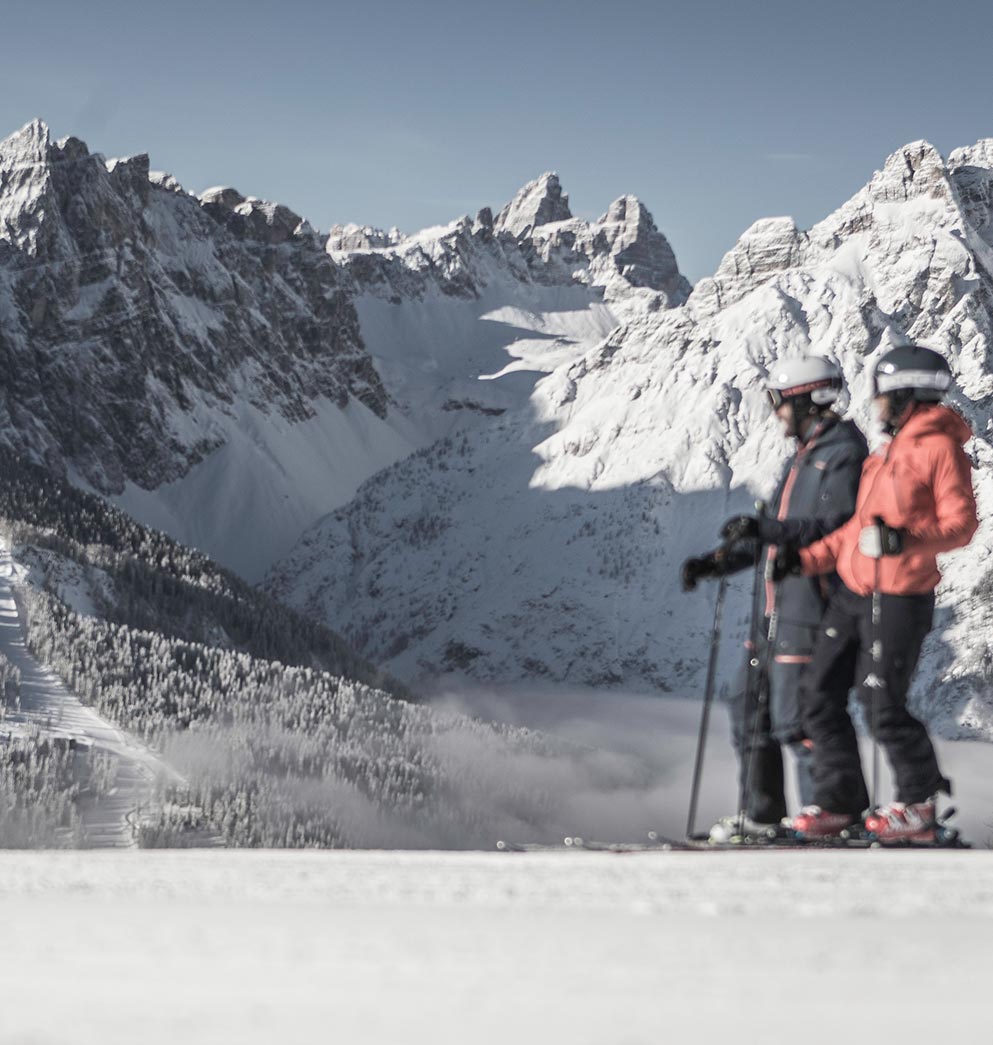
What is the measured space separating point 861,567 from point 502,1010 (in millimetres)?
6522

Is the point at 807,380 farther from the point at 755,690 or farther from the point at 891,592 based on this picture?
the point at 755,690

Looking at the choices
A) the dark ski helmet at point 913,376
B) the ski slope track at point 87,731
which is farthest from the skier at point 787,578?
the ski slope track at point 87,731

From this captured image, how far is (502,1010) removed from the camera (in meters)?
3.85

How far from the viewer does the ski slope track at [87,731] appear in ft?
399

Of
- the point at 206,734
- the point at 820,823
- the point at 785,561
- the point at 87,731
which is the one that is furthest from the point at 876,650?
the point at 206,734

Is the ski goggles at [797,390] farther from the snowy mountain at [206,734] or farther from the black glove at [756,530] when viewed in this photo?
the snowy mountain at [206,734]

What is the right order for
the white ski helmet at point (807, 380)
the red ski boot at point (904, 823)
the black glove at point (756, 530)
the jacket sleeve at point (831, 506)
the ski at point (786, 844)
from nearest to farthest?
the ski at point (786, 844)
the red ski boot at point (904, 823)
the black glove at point (756, 530)
the jacket sleeve at point (831, 506)
the white ski helmet at point (807, 380)

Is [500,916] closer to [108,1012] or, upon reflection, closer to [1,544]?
[108,1012]

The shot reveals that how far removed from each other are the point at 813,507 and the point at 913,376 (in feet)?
4.08

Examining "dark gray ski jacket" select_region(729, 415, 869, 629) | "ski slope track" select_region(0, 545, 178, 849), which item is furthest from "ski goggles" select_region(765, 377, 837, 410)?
"ski slope track" select_region(0, 545, 178, 849)

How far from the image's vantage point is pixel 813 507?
34.3ft

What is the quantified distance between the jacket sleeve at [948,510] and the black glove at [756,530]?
98cm

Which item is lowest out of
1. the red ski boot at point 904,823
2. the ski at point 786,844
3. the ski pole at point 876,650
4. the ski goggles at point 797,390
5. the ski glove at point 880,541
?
the ski at point 786,844

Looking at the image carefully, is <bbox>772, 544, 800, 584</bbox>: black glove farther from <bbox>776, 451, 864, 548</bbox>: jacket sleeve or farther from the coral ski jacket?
the coral ski jacket
